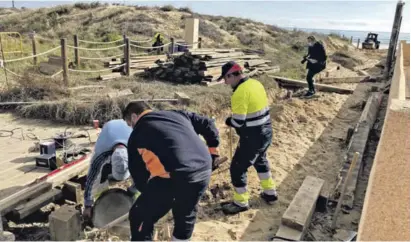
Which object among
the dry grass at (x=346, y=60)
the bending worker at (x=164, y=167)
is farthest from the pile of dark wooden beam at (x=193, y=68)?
the dry grass at (x=346, y=60)

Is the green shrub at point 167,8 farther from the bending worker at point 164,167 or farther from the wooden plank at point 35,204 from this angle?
the bending worker at point 164,167

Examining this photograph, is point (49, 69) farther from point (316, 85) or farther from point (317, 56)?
point (316, 85)

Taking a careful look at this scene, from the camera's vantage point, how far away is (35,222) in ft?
14.9

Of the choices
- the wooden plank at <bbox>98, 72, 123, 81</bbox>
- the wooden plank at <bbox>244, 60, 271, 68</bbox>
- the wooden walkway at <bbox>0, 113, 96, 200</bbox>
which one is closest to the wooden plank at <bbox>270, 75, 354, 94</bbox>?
the wooden plank at <bbox>244, 60, 271, 68</bbox>

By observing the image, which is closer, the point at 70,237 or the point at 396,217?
the point at 396,217

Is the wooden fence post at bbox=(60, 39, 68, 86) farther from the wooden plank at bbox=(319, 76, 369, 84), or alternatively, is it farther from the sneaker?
the wooden plank at bbox=(319, 76, 369, 84)

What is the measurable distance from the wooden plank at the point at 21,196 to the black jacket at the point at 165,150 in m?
1.85

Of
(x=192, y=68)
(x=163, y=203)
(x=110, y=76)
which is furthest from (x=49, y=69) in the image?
(x=163, y=203)

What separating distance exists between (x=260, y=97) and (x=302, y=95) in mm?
7055

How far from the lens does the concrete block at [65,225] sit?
12.5 ft

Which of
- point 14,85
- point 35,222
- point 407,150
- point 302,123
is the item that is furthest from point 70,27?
point 407,150

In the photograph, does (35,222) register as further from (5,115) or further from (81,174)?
(5,115)

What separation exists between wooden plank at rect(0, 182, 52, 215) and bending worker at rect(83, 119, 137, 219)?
900 millimetres

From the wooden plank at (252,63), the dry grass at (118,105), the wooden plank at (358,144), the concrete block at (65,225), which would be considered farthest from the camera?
the wooden plank at (252,63)
